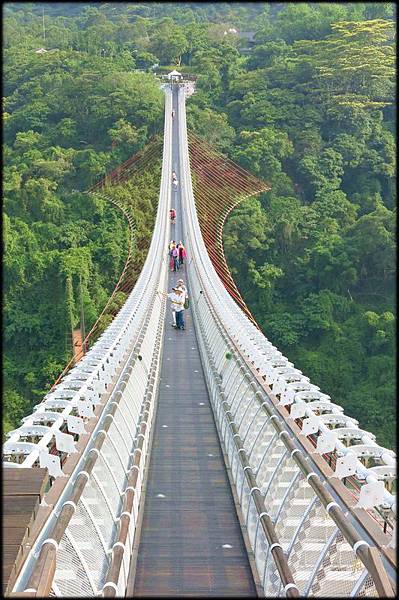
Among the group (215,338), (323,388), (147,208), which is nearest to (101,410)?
(215,338)

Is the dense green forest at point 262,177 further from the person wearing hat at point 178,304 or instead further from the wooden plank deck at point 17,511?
the wooden plank deck at point 17,511

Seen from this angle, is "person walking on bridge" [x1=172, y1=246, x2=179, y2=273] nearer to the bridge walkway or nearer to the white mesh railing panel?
the bridge walkway

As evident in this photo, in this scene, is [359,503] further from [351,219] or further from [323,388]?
[351,219]

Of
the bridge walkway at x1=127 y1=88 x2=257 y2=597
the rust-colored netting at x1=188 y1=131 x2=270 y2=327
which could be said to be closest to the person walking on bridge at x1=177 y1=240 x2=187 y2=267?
the rust-colored netting at x1=188 y1=131 x2=270 y2=327

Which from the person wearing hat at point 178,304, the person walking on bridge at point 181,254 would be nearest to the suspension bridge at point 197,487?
the person wearing hat at point 178,304

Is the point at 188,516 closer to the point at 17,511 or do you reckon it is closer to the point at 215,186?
the point at 17,511

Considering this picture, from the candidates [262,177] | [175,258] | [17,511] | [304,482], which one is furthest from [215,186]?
[17,511]
